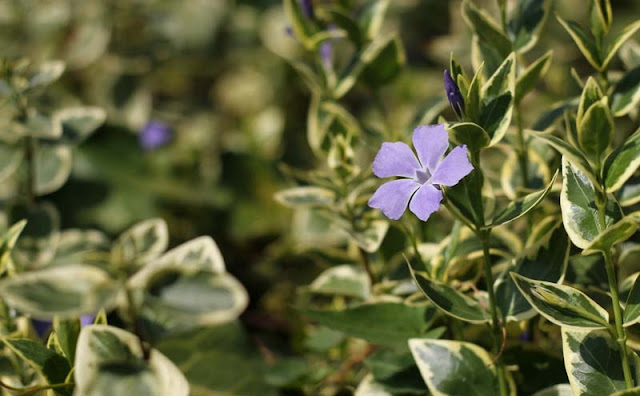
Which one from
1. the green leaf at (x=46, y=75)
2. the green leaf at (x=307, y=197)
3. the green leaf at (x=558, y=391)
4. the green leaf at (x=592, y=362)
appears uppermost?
the green leaf at (x=46, y=75)

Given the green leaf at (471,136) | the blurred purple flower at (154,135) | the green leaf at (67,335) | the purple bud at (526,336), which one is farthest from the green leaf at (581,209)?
the blurred purple flower at (154,135)

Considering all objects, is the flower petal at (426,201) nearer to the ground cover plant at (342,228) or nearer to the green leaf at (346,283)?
the ground cover plant at (342,228)

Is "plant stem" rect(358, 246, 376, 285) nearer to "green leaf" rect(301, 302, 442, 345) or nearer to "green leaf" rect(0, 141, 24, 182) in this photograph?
"green leaf" rect(301, 302, 442, 345)

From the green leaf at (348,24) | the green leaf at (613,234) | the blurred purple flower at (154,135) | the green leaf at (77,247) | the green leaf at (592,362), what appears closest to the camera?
Result: the green leaf at (613,234)

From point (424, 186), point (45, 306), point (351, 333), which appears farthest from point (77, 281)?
point (424, 186)

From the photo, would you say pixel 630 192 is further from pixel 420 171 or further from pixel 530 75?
pixel 420 171

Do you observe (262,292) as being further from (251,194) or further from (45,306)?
(45,306)
